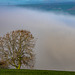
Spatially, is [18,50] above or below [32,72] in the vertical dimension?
above

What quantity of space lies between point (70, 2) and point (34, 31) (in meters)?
1.04

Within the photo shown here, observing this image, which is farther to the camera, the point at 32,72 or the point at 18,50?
the point at 18,50

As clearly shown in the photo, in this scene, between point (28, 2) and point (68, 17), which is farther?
point (28, 2)

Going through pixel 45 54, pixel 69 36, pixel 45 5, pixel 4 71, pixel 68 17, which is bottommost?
pixel 4 71

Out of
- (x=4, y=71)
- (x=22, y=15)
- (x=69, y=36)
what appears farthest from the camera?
(x=22, y=15)

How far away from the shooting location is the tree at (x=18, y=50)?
2885 millimetres

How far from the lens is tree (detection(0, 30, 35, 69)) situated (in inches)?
114

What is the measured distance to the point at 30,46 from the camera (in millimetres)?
2914

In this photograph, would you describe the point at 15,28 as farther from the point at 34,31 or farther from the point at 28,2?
the point at 28,2

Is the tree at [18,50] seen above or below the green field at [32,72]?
above

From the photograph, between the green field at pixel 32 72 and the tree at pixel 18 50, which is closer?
the green field at pixel 32 72

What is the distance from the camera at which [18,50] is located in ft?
9.46

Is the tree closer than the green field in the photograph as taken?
No

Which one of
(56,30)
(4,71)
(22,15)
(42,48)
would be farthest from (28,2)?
(4,71)
